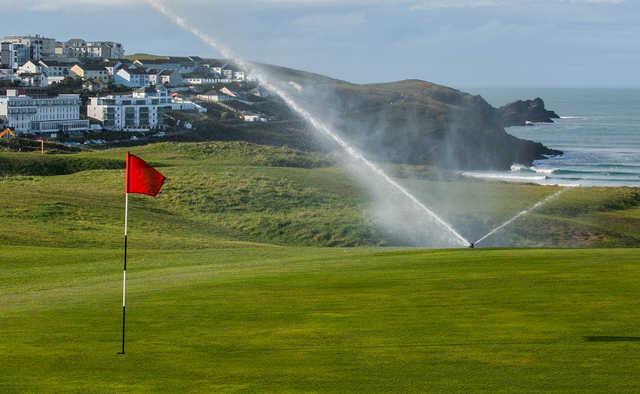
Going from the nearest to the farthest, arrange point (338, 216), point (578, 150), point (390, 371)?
point (390, 371), point (338, 216), point (578, 150)

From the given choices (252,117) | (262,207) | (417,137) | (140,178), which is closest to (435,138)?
(417,137)

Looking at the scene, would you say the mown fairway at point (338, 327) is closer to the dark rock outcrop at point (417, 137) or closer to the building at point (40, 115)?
the dark rock outcrop at point (417, 137)

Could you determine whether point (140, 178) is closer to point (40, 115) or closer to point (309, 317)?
point (309, 317)

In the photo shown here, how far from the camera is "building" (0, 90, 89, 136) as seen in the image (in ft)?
501

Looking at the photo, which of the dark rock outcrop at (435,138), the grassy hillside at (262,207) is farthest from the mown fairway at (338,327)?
the dark rock outcrop at (435,138)

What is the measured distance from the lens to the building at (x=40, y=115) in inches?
6014

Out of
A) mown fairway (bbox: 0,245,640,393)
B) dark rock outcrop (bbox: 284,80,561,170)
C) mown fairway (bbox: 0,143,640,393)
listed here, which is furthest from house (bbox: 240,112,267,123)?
mown fairway (bbox: 0,245,640,393)

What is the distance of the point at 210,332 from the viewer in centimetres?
1916

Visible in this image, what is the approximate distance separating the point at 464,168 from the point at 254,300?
125 m

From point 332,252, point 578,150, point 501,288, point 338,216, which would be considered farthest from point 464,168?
point 501,288

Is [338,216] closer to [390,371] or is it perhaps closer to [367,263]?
[367,263]

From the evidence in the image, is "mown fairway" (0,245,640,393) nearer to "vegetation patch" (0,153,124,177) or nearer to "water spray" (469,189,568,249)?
"water spray" (469,189,568,249)

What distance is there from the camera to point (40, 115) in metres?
156

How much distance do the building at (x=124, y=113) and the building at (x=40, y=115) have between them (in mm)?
5764
